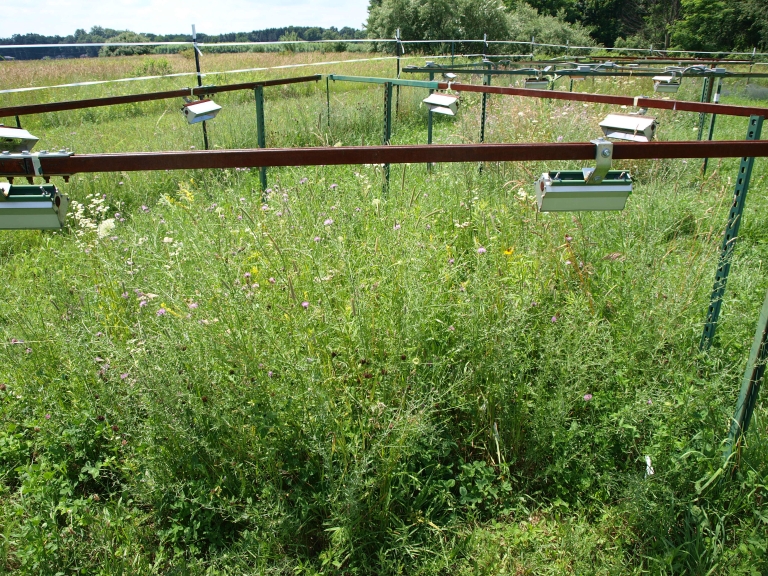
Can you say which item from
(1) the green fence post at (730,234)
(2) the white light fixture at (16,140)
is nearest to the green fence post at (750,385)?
(1) the green fence post at (730,234)

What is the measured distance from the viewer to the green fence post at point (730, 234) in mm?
2117

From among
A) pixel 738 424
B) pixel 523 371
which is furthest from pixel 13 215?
pixel 738 424

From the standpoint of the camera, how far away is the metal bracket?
1.61 meters

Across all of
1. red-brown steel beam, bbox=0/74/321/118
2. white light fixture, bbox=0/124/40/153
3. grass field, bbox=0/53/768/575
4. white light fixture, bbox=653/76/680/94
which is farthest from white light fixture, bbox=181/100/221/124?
white light fixture, bbox=653/76/680/94

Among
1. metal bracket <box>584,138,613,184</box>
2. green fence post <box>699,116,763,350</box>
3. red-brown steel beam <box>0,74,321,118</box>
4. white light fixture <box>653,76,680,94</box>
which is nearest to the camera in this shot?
metal bracket <box>584,138,613,184</box>

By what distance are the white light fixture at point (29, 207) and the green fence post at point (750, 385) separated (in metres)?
2.21

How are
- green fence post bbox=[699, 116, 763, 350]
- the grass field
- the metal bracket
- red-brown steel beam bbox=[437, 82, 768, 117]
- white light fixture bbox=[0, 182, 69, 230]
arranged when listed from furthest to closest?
red-brown steel beam bbox=[437, 82, 768, 117]
green fence post bbox=[699, 116, 763, 350]
the grass field
the metal bracket
white light fixture bbox=[0, 182, 69, 230]

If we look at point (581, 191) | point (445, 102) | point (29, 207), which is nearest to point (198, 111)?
point (445, 102)

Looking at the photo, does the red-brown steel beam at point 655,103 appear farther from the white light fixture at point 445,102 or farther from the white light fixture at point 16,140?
the white light fixture at point 16,140

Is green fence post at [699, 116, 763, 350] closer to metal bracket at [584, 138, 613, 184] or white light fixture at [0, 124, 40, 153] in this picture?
metal bracket at [584, 138, 613, 184]

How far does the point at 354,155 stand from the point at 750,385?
160 centimetres

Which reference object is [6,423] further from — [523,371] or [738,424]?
[738,424]

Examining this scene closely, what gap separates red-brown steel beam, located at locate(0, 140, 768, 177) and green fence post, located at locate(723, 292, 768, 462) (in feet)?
1.97

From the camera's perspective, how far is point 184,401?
2.07 m
